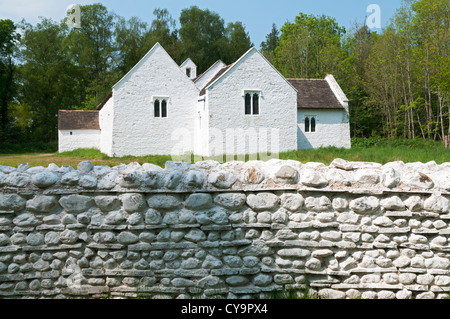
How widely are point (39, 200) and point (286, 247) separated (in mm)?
2678

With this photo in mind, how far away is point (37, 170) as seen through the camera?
13.8 feet

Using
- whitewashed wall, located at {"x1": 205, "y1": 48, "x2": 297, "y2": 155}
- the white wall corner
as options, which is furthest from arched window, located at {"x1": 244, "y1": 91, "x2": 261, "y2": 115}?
the white wall corner

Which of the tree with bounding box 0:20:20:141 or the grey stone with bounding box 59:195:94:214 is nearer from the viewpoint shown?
the grey stone with bounding box 59:195:94:214

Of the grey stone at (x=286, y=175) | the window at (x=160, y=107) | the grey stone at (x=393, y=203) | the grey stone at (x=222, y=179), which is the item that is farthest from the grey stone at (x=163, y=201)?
the window at (x=160, y=107)

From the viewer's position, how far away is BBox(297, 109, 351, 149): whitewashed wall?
31.4 m

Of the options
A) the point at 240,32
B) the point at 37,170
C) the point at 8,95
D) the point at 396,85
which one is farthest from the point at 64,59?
the point at 37,170

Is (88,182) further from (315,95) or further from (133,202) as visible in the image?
(315,95)

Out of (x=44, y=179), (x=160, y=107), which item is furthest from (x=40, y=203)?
(x=160, y=107)

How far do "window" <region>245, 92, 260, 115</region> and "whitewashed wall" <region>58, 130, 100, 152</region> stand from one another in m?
15.3

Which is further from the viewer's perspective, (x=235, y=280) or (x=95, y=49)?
(x=95, y=49)

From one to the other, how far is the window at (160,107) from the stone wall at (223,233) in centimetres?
2497

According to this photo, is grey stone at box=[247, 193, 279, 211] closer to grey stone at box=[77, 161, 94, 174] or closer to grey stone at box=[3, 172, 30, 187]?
grey stone at box=[77, 161, 94, 174]

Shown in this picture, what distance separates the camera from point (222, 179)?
4023 millimetres

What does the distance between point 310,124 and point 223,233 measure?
28.9m
